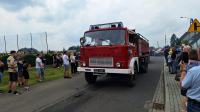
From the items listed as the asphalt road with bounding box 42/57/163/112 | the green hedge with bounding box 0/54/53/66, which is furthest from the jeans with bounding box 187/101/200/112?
the green hedge with bounding box 0/54/53/66

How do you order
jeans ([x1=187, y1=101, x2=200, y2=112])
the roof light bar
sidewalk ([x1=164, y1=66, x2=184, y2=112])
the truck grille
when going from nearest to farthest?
jeans ([x1=187, y1=101, x2=200, y2=112])
sidewalk ([x1=164, y1=66, x2=184, y2=112])
the truck grille
the roof light bar

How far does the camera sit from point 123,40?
1576 cm

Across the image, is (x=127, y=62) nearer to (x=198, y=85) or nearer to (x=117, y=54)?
(x=117, y=54)

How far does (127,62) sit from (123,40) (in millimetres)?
1037

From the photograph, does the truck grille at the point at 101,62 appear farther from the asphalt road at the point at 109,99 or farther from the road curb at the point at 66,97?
the road curb at the point at 66,97

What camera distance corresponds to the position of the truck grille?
1577 centimetres

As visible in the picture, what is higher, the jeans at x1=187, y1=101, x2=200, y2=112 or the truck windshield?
the truck windshield

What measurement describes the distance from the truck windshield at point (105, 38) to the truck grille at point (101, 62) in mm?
702

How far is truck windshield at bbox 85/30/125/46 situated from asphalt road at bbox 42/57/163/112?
2086 millimetres

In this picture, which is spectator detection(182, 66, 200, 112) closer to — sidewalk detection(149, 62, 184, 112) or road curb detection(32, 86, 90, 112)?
sidewalk detection(149, 62, 184, 112)

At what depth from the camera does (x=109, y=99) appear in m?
12.9

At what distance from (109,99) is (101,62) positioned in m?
3.41

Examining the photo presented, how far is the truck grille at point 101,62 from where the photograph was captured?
15766 mm

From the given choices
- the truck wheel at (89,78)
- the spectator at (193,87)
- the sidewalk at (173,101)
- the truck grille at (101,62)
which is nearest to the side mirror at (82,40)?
the truck grille at (101,62)
